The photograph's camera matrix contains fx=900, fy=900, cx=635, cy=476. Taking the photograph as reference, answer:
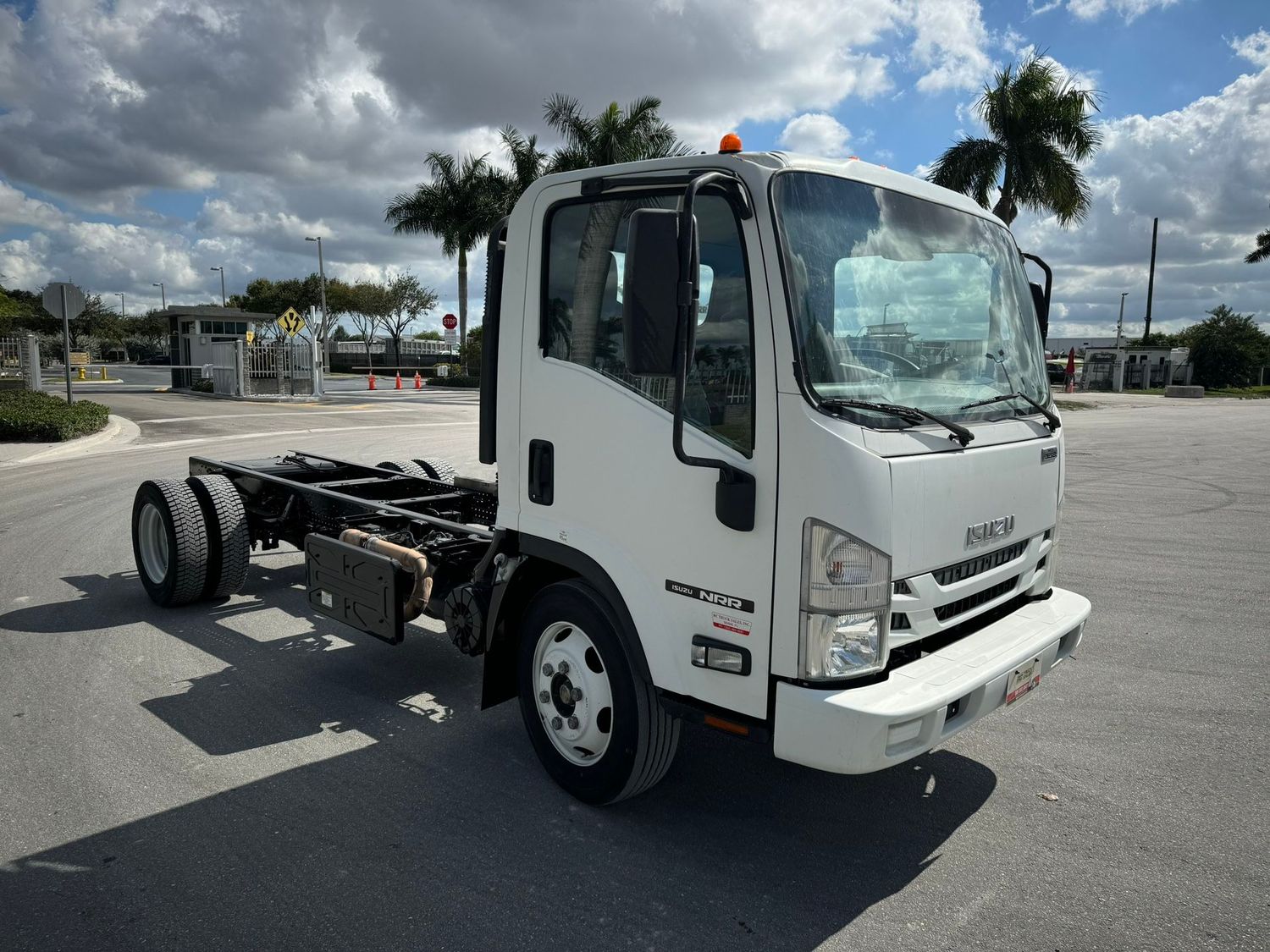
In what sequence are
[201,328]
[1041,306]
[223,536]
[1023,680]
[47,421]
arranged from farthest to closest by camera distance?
[201,328]
[47,421]
[223,536]
[1041,306]
[1023,680]

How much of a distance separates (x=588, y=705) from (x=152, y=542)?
15.1 ft

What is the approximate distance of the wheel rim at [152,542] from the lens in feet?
22.0

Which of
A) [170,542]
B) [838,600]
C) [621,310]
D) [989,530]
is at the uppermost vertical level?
[621,310]

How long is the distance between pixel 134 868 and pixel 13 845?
0.56 m

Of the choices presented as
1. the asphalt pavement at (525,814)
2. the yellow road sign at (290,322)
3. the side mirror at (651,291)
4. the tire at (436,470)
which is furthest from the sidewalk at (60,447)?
the side mirror at (651,291)

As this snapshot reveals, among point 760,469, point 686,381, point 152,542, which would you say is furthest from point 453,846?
point 152,542

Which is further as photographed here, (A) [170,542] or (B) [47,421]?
(B) [47,421]

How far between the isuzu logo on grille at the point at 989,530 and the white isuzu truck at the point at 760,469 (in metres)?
0.01

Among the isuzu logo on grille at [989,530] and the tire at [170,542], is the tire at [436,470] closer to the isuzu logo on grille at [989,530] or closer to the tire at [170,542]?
the tire at [170,542]

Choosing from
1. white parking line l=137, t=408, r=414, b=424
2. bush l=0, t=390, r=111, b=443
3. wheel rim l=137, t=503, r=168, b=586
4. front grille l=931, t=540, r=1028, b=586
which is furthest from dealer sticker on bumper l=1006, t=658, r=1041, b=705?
white parking line l=137, t=408, r=414, b=424

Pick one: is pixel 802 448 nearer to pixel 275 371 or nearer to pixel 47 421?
pixel 47 421

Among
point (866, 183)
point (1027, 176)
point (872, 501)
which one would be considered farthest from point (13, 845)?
point (1027, 176)

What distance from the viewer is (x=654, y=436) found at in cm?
332

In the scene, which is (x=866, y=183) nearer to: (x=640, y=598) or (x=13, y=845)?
(x=640, y=598)
